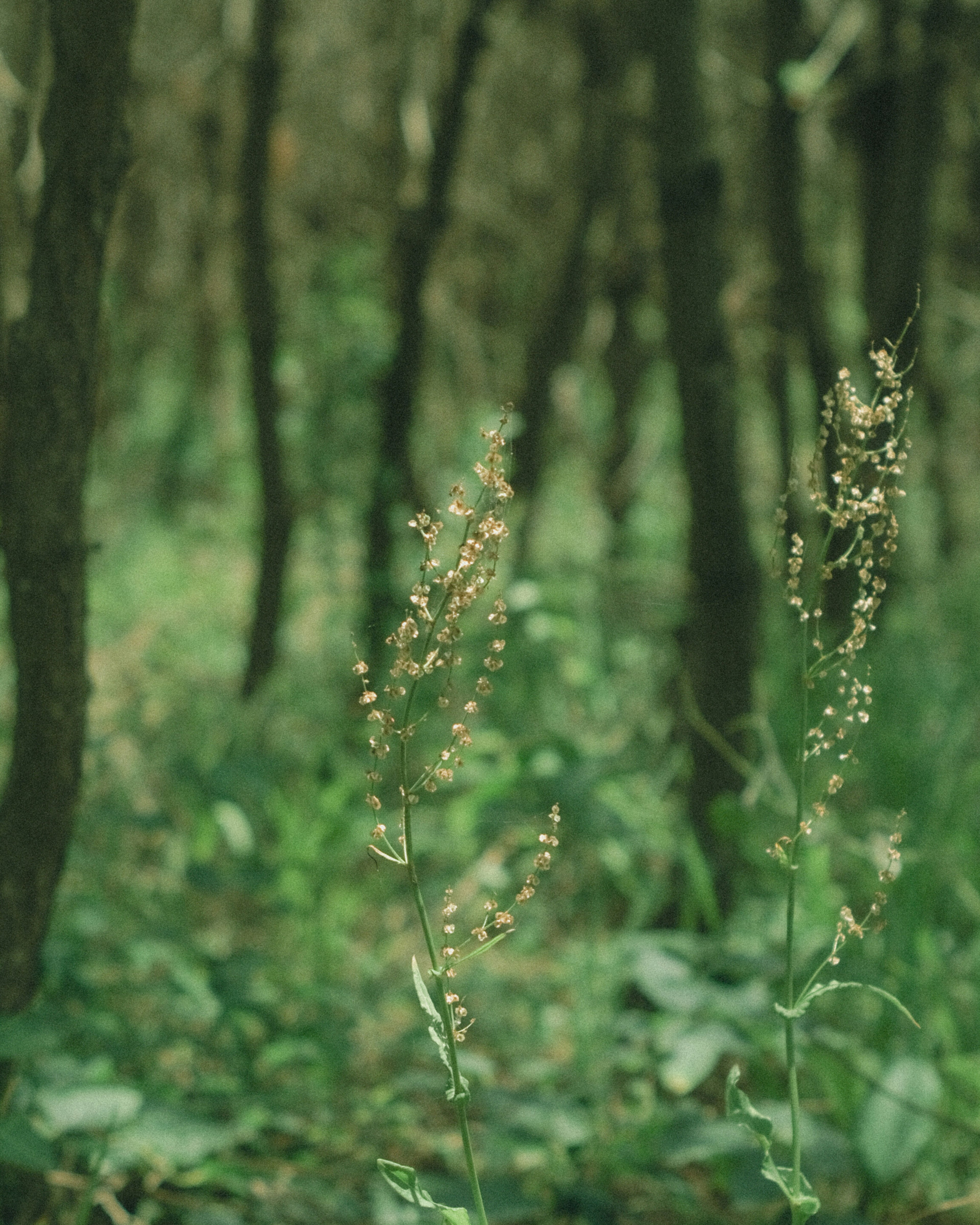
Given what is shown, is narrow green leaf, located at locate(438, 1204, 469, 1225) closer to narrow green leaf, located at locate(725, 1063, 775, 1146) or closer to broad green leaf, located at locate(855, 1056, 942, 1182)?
narrow green leaf, located at locate(725, 1063, 775, 1146)

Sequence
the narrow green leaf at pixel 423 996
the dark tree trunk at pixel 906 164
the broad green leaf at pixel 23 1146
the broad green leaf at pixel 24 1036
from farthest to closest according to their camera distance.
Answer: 1. the dark tree trunk at pixel 906 164
2. the broad green leaf at pixel 24 1036
3. the broad green leaf at pixel 23 1146
4. the narrow green leaf at pixel 423 996

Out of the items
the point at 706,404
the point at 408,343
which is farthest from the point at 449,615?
the point at 408,343

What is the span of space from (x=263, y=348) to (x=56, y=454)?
1.90m

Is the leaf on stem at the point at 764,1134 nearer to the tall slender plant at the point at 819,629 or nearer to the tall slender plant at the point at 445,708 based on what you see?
the tall slender plant at the point at 819,629

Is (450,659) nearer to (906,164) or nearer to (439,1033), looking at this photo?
(439,1033)

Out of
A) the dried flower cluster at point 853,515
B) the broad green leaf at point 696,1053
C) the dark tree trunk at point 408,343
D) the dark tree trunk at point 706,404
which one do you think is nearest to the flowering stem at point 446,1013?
the dried flower cluster at point 853,515

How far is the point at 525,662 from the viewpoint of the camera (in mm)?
3023

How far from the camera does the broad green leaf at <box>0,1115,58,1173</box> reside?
3.72 feet

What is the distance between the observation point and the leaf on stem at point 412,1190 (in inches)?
33.7

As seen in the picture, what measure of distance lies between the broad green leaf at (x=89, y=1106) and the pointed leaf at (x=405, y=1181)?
0.61 metres

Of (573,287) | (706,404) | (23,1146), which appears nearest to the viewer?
(23,1146)

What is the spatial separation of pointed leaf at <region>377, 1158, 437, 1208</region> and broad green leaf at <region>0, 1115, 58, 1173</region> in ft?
1.42

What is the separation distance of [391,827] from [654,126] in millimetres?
1429

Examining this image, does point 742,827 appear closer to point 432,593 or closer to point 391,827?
point 391,827
